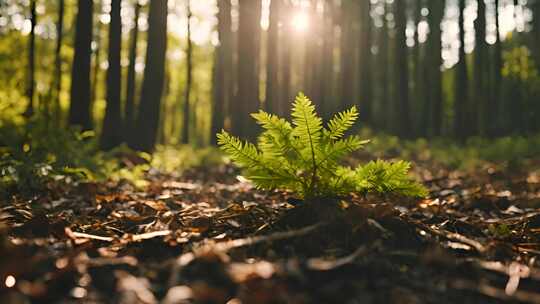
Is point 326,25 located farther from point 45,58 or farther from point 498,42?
point 45,58

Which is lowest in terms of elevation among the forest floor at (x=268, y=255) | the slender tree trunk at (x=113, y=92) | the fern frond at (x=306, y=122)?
the forest floor at (x=268, y=255)

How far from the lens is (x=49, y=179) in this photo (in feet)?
14.2

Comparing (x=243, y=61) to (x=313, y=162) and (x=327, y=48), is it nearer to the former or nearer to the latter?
(x=313, y=162)

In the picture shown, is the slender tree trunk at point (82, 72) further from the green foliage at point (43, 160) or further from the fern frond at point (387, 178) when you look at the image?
the fern frond at point (387, 178)

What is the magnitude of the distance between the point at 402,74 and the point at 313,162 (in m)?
18.5

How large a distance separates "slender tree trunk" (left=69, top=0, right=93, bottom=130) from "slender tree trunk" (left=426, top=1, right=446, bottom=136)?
52.8 ft

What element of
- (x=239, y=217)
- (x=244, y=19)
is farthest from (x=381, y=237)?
(x=244, y=19)

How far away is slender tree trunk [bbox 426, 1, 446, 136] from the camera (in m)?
20.4

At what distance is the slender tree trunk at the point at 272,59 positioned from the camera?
1316 centimetres

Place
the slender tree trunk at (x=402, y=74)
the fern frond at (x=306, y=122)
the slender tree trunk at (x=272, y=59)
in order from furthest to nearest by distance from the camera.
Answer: the slender tree trunk at (x=402, y=74) → the slender tree trunk at (x=272, y=59) → the fern frond at (x=306, y=122)

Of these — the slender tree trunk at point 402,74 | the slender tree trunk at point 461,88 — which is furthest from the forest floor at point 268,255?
the slender tree trunk at point 402,74

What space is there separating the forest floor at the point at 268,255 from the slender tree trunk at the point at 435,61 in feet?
59.1

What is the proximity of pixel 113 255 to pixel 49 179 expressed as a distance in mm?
2667

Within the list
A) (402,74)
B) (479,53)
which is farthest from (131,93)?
(479,53)
